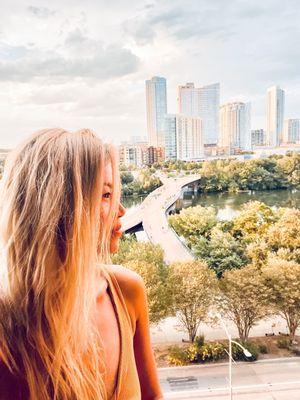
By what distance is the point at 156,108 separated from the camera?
3156mm

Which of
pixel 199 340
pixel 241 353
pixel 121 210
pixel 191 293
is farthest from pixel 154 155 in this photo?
pixel 121 210

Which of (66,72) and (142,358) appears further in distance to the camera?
(66,72)

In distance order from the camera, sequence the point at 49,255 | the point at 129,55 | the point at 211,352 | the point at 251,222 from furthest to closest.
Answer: the point at 251,222, the point at 211,352, the point at 129,55, the point at 49,255

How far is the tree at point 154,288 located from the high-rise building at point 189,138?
3.38ft

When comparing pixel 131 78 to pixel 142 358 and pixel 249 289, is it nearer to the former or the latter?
pixel 249 289

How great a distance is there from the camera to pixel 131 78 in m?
2.87

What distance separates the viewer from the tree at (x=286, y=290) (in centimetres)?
312

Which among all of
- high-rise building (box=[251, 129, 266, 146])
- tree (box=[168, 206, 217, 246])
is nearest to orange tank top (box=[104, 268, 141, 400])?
tree (box=[168, 206, 217, 246])

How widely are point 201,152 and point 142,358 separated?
322 cm

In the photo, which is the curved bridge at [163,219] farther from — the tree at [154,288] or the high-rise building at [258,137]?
the high-rise building at [258,137]

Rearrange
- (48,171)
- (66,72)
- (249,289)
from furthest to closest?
(249,289) → (66,72) → (48,171)

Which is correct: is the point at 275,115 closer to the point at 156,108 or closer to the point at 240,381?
the point at 156,108

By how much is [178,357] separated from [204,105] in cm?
214

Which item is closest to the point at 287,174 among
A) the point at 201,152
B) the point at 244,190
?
the point at 244,190
